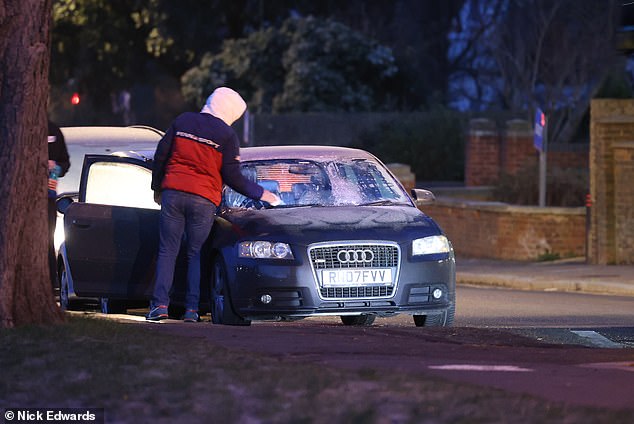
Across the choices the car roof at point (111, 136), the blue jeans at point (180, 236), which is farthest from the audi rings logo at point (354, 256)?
the car roof at point (111, 136)

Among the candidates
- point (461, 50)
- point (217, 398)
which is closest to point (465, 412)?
point (217, 398)

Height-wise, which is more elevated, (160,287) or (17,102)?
(17,102)

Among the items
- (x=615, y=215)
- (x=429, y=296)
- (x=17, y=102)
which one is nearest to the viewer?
(x=17, y=102)

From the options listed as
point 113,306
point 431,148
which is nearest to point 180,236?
point 113,306

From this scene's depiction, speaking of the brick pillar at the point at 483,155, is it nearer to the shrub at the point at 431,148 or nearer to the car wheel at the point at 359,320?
the shrub at the point at 431,148

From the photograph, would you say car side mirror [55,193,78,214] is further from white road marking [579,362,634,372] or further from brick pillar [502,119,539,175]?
brick pillar [502,119,539,175]

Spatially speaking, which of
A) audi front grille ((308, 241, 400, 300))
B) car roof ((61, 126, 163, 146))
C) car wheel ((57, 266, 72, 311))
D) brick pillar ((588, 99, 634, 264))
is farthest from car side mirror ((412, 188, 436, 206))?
brick pillar ((588, 99, 634, 264))

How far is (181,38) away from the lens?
49.1 m

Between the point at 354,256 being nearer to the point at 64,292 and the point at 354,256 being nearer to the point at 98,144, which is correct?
the point at 64,292

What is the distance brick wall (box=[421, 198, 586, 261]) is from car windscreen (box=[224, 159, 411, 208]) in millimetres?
11157

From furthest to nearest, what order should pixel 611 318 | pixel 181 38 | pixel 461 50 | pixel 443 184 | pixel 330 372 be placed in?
pixel 461 50, pixel 181 38, pixel 443 184, pixel 611 318, pixel 330 372

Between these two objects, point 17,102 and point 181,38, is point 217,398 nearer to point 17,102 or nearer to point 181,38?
point 17,102

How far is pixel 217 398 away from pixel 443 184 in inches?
1142

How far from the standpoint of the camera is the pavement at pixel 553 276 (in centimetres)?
2020
